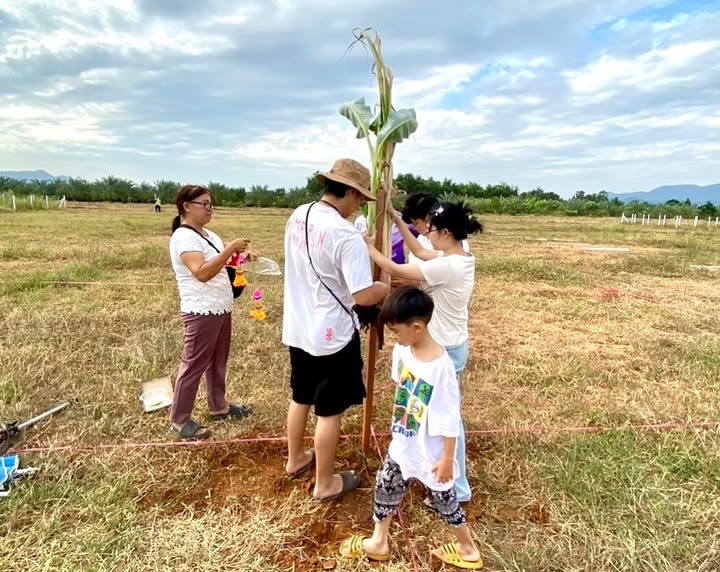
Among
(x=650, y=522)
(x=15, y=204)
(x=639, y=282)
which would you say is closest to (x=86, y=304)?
(x=650, y=522)

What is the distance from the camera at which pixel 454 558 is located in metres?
2.14

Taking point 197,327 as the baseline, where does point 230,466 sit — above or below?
below

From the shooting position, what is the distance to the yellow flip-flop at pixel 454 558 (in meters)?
2.12

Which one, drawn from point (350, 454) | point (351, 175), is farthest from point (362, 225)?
point (350, 454)

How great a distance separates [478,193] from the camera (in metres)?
46.7

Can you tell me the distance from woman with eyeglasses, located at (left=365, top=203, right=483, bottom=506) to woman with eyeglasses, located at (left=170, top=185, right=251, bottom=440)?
3.26 ft

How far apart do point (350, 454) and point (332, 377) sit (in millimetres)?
847

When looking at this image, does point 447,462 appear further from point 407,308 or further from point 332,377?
point 332,377

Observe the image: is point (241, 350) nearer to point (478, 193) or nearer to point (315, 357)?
point (315, 357)

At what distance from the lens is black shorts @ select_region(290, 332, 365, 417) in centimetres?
238

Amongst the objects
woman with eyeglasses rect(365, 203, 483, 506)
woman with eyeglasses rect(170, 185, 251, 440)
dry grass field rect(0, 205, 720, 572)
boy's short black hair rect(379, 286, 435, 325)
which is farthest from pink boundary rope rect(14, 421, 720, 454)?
boy's short black hair rect(379, 286, 435, 325)

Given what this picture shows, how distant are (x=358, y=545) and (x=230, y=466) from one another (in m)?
0.97

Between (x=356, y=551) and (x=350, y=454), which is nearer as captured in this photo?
(x=356, y=551)

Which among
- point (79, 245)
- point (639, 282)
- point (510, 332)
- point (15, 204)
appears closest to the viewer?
point (510, 332)
